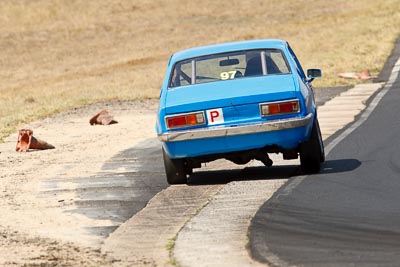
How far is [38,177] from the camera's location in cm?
1467

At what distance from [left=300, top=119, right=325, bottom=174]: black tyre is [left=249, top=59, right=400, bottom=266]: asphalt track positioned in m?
0.12

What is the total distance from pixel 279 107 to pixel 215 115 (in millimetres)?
Answer: 658

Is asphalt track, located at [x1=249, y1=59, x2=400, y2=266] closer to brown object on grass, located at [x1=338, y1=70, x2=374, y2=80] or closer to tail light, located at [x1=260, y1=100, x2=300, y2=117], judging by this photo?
tail light, located at [x1=260, y1=100, x2=300, y2=117]

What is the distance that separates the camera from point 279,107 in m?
12.4

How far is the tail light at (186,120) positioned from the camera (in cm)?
1248

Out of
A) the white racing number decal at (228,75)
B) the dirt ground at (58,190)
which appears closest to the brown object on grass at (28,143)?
the dirt ground at (58,190)

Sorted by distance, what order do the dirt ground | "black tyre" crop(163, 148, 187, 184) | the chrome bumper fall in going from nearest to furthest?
the dirt ground → the chrome bumper → "black tyre" crop(163, 148, 187, 184)

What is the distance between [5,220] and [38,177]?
3.26m

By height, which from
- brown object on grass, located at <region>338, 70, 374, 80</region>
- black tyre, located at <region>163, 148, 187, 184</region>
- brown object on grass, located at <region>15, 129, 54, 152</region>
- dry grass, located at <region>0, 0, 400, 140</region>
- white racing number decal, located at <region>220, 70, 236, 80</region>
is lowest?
dry grass, located at <region>0, 0, 400, 140</region>

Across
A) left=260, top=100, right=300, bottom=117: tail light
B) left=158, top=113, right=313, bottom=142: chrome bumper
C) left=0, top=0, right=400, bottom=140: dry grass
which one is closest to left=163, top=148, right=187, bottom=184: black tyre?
left=158, top=113, right=313, bottom=142: chrome bumper

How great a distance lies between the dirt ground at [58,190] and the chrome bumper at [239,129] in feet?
4.32

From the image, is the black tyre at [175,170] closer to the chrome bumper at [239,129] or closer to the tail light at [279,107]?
the chrome bumper at [239,129]

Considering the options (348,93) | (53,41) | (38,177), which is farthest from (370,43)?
(38,177)

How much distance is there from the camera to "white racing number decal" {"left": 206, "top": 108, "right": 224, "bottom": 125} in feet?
40.9
